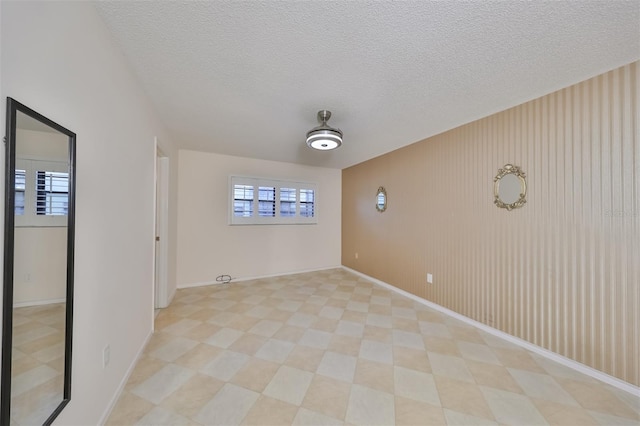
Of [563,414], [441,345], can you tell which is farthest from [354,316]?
[563,414]

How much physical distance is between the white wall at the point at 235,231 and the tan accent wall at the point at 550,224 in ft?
7.75

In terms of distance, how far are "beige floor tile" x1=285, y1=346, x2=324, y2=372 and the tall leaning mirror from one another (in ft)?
4.68

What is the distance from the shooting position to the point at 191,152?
405 centimetres

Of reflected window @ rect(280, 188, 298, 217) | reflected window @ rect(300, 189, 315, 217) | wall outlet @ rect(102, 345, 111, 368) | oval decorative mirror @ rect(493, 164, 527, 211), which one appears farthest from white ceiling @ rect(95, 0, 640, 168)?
reflected window @ rect(300, 189, 315, 217)

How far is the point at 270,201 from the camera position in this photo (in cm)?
474

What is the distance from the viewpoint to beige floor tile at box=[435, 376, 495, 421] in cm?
154

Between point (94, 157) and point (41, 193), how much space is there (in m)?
0.49

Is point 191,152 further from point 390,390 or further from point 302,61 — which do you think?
point 390,390

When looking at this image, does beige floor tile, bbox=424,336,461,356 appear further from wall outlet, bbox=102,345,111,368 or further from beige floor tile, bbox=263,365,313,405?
wall outlet, bbox=102,345,111,368

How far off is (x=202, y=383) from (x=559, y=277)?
318 centimetres

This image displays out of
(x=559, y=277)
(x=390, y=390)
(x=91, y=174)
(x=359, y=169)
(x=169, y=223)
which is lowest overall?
(x=390, y=390)

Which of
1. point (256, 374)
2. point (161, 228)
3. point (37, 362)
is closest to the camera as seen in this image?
point (37, 362)

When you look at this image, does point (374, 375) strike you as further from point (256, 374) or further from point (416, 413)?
point (256, 374)

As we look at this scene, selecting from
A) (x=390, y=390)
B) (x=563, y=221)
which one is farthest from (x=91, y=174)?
(x=563, y=221)
